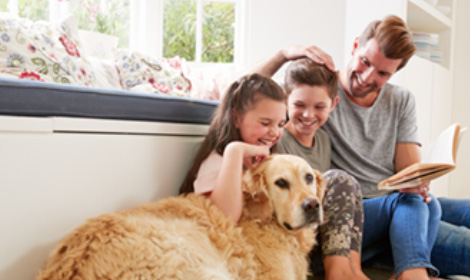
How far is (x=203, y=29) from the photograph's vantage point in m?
4.16

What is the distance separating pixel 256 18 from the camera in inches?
158

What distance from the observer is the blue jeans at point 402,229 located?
4.97 ft

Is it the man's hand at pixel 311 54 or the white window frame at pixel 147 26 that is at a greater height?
the white window frame at pixel 147 26

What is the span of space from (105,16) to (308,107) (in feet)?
8.38

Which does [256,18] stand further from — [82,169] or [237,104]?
[82,169]

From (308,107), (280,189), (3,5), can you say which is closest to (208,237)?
(280,189)

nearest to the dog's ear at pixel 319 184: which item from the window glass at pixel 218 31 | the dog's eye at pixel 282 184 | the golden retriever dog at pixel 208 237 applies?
the golden retriever dog at pixel 208 237

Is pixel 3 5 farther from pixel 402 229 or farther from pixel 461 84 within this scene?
pixel 461 84

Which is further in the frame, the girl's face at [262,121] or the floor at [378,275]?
the floor at [378,275]

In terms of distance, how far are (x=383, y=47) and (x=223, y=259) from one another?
48.1 inches

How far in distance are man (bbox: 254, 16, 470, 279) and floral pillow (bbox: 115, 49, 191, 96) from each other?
3.94ft

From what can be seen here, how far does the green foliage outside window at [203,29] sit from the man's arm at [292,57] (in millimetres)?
2207

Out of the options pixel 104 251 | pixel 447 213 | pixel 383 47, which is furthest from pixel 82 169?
pixel 447 213

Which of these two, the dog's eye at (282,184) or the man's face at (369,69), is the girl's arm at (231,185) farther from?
the man's face at (369,69)
